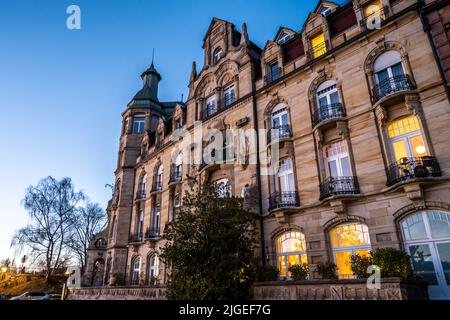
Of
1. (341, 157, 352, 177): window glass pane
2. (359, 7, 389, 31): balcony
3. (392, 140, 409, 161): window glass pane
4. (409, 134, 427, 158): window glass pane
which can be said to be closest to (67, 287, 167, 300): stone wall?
(341, 157, 352, 177): window glass pane

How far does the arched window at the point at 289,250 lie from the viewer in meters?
14.7

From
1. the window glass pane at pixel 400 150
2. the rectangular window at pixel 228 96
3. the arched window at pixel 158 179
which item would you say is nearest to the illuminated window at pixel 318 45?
the rectangular window at pixel 228 96

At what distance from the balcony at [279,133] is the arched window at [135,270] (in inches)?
647

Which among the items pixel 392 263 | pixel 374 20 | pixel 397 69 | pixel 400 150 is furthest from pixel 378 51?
pixel 392 263

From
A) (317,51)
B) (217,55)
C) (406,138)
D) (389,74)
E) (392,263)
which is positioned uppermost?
(217,55)

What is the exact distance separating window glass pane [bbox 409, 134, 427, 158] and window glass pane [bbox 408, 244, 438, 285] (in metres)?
3.71

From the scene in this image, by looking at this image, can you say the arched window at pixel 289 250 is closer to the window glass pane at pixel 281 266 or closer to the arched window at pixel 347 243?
the window glass pane at pixel 281 266

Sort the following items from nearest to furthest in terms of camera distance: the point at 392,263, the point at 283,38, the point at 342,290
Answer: the point at 342,290 → the point at 392,263 → the point at 283,38

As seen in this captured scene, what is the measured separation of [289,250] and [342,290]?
6611 millimetres

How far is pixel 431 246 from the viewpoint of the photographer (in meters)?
11.1

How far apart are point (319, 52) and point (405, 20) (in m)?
4.56

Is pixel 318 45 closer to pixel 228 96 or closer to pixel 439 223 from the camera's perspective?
pixel 228 96
